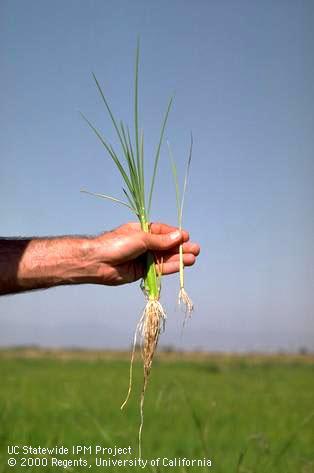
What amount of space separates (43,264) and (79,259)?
0.50 feet

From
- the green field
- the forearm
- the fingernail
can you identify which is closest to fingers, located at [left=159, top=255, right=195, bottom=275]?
the fingernail

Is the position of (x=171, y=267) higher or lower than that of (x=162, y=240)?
lower

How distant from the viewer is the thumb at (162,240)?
92.0 inches

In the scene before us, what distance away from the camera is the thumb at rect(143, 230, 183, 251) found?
7.67ft

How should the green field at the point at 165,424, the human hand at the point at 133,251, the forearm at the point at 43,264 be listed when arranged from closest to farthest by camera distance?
the human hand at the point at 133,251 → the forearm at the point at 43,264 → the green field at the point at 165,424

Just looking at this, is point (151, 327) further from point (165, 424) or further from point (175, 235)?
point (165, 424)

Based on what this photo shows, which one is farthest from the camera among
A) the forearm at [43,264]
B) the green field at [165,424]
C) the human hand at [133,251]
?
the green field at [165,424]

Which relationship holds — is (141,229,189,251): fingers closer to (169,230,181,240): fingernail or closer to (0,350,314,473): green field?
(169,230,181,240): fingernail

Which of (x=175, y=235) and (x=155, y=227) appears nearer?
(x=175, y=235)

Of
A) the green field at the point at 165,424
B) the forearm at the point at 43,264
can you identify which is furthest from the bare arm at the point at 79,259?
the green field at the point at 165,424

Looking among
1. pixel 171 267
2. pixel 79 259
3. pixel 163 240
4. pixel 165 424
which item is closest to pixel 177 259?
pixel 171 267

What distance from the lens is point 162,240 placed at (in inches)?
93.4

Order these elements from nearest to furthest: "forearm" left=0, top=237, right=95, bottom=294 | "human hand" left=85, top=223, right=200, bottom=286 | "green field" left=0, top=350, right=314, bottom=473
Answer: "human hand" left=85, top=223, right=200, bottom=286 < "forearm" left=0, top=237, right=95, bottom=294 < "green field" left=0, top=350, right=314, bottom=473

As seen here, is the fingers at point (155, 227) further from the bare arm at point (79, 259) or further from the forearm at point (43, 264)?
the forearm at point (43, 264)
